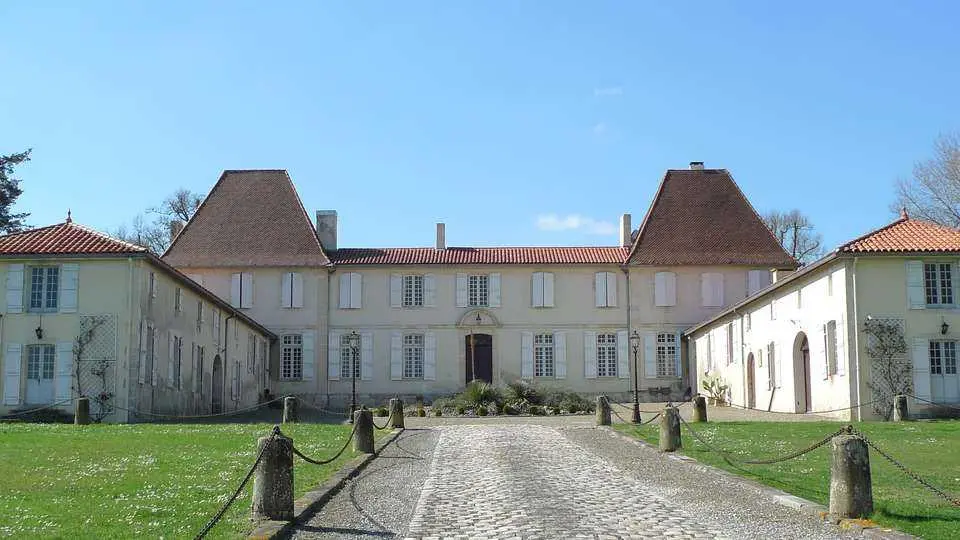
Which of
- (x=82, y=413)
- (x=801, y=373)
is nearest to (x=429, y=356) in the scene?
(x=801, y=373)

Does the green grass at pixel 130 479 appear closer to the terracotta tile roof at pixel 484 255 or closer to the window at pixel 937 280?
the window at pixel 937 280

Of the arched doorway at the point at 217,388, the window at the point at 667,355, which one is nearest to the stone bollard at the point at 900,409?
the window at the point at 667,355

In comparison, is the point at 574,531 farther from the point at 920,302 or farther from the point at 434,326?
the point at 434,326

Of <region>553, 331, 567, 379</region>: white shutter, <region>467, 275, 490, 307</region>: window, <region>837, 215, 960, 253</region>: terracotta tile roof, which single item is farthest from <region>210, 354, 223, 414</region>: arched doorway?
<region>837, 215, 960, 253</region>: terracotta tile roof

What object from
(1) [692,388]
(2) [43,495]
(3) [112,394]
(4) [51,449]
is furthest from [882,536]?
(1) [692,388]

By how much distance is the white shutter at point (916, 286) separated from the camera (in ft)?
90.0

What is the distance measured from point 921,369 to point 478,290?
21066mm

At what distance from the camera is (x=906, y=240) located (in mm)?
27891

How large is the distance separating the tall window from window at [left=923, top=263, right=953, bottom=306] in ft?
72.2

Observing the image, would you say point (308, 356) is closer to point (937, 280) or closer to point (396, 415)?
point (396, 415)

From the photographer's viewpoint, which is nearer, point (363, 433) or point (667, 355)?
point (363, 433)

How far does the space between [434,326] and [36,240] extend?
1839cm

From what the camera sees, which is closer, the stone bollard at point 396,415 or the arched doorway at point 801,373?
the stone bollard at point 396,415

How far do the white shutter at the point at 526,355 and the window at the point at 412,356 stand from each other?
13.5 ft
